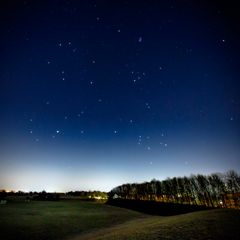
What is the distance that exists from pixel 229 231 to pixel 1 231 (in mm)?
18858

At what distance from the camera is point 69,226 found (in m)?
26.9

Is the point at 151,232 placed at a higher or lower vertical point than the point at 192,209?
lower

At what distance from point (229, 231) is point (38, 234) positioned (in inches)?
611

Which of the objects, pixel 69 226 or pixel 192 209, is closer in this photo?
pixel 69 226

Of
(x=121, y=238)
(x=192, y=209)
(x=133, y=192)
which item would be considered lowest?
(x=121, y=238)

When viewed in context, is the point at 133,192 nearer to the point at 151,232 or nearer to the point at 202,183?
the point at 202,183

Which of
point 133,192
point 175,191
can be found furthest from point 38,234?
point 133,192

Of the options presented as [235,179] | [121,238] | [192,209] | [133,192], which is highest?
[133,192]

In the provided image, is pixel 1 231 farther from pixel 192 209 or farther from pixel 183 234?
pixel 192 209

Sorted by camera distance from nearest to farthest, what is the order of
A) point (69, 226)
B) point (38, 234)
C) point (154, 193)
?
point (38, 234) → point (69, 226) → point (154, 193)

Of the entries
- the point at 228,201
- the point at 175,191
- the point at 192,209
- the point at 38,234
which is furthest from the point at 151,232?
the point at 175,191

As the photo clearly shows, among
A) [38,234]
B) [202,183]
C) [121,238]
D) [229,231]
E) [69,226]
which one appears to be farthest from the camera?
[202,183]

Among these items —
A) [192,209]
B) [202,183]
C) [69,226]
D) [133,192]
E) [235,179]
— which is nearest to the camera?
[69,226]

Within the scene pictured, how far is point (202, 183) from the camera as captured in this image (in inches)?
1911
